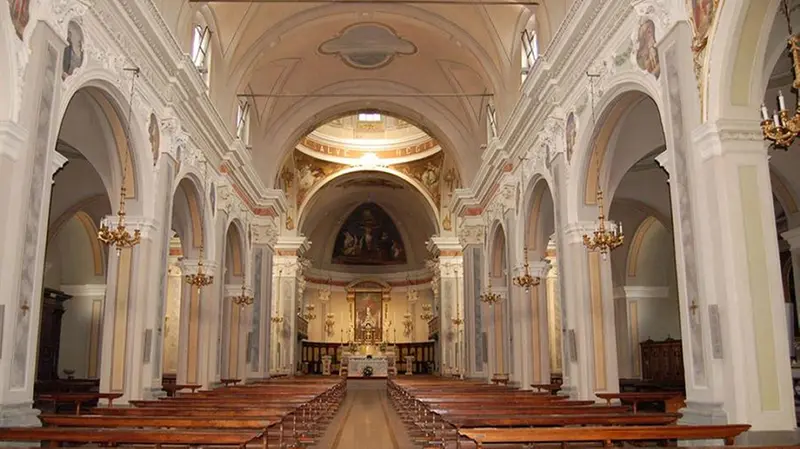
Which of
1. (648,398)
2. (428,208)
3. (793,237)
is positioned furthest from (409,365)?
(648,398)

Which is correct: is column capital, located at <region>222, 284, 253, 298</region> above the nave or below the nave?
above

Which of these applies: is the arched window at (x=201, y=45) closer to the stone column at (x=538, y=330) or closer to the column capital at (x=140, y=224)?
the column capital at (x=140, y=224)

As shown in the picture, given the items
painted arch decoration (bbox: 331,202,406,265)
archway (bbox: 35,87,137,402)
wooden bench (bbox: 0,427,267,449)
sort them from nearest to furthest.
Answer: wooden bench (bbox: 0,427,267,449)
archway (bbox: 35,87,137,402)
painted arch decoration (bbox: 331,202,406,265)

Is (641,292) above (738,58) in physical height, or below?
below

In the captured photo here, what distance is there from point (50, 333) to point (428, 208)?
1718 cm

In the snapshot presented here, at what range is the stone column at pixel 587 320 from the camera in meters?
11.8

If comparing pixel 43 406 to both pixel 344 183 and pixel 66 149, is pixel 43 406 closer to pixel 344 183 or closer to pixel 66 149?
pixel 66 149

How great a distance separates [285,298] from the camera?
30.2m

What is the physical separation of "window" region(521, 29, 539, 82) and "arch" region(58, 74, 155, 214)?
7906 mm

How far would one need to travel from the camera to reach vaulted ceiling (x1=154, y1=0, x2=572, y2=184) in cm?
1711

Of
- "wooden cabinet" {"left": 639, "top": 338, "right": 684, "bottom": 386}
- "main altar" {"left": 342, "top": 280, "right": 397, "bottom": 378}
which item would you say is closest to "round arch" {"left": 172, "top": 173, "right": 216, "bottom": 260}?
"wooden cabinet" {"left": 639, "top": 338, "right": 684, "bottom": 386}

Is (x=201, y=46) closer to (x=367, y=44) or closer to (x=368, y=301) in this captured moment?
(x=367, y=44)

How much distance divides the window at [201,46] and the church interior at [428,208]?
0.22 ft

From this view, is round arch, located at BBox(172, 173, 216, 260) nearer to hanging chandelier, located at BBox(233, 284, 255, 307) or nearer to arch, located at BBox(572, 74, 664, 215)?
hanging chandelier, located at BBox(233, 284, 255, 307)
